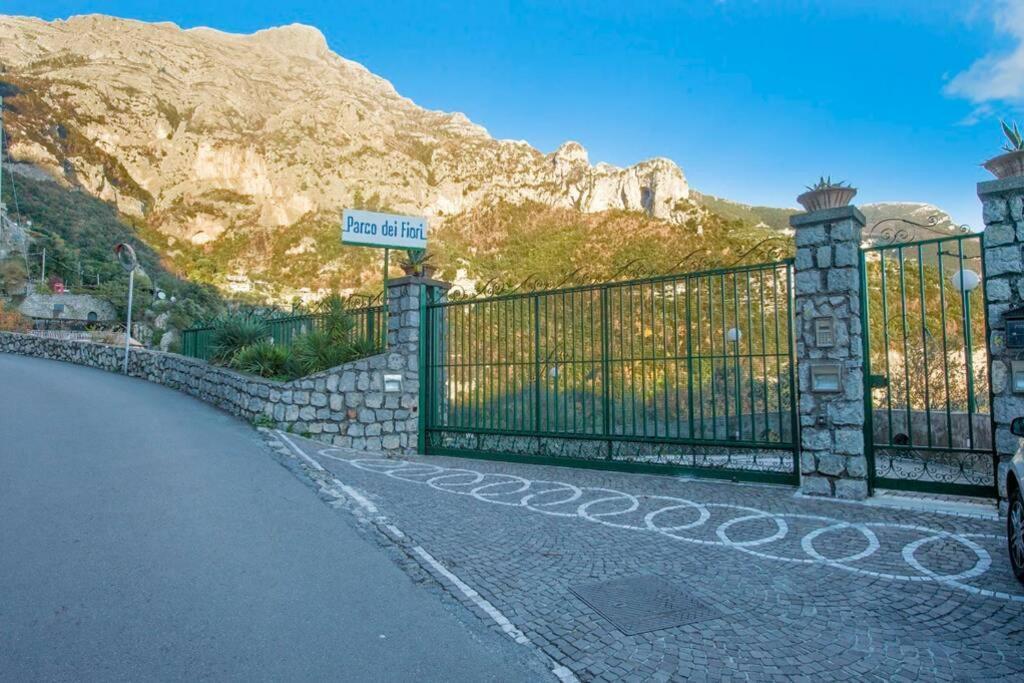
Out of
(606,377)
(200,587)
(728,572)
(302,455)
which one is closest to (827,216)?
(606,377)

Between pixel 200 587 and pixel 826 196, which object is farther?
pixel 826 196

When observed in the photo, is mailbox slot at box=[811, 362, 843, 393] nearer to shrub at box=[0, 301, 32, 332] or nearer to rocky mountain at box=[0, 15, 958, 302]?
shrub at box=[0, 301, 32, 332]

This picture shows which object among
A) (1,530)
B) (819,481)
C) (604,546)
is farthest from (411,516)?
(819,481)

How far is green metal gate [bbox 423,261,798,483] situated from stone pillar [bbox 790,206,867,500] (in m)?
0.25

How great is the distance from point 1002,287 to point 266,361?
1031cm

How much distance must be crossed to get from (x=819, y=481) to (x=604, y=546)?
2737 millimetres

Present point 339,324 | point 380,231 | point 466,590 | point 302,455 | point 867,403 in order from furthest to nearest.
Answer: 1. point 380,231
2. point 339,324
3. point 302,455
4. point 867,403
5. point 466,590

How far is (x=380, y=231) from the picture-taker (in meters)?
10.9

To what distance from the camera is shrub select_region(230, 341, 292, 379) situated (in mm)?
10373

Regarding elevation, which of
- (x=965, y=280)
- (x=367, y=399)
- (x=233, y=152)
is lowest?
(x=367, y=399)

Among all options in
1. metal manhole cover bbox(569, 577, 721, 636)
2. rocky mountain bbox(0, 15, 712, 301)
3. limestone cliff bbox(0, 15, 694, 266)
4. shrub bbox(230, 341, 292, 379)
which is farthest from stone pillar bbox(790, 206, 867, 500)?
limestone cliff bbox(0, 15, 694, 266)

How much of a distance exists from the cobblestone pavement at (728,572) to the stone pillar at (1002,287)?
79 centimetres

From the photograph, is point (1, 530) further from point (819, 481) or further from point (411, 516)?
point (819, 481)

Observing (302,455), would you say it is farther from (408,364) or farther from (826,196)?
(826,196)
